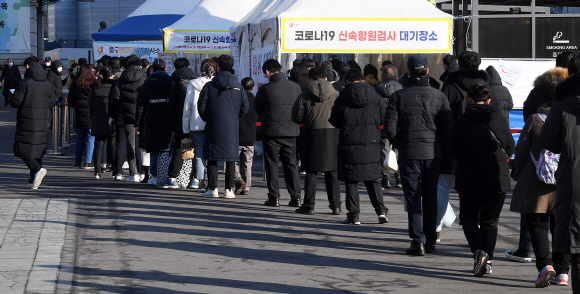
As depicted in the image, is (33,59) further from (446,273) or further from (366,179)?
(446,273)

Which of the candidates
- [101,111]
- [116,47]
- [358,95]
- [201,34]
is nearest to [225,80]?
[358,95]

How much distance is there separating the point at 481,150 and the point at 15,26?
40539mm

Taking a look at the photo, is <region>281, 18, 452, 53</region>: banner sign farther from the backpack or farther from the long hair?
the backpack

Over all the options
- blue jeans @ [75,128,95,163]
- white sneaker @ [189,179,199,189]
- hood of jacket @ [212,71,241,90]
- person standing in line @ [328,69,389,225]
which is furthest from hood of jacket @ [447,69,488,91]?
blue jeans @ [75,128,95,163]

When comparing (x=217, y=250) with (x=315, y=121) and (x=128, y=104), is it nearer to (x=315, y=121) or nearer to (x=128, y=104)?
(x=315, y=121)

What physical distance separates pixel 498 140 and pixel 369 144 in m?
2.24

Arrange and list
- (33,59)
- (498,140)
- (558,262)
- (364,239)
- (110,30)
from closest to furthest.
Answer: (558,262) < (498,140) < (364,239) < (33,59) < (110,30)

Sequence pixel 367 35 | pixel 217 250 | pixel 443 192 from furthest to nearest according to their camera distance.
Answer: pixel 367 35 → pixel 443 192 → pixel 217 250

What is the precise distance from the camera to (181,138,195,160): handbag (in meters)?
11.3

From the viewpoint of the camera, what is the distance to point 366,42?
12695mm

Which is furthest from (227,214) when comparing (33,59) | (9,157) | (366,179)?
(9,157)

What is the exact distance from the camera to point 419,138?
700 centimetres

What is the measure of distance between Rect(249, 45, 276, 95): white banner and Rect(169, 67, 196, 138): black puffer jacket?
213 cm

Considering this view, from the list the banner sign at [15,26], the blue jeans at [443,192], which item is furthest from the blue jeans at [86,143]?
the banner sign at [15,26]
